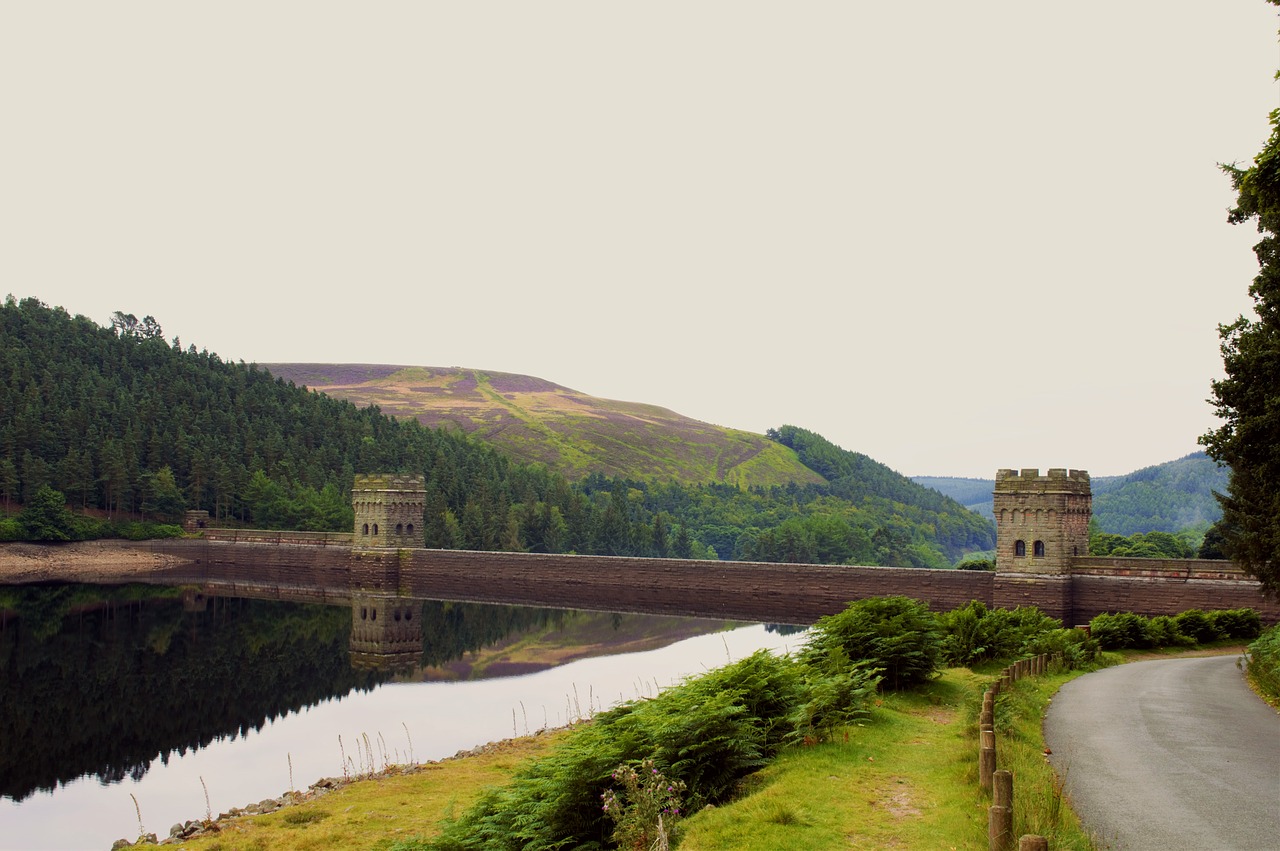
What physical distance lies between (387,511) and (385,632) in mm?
22475

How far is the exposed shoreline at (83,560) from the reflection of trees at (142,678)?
2494cm

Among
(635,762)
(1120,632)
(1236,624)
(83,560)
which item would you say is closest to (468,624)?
(1120,632)

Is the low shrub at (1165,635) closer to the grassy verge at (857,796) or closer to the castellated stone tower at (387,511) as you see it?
the grassy verge at (857,796)

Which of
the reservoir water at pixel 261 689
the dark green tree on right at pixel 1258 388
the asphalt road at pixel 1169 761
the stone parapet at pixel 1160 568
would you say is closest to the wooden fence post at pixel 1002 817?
the asphalt road at pixel 1169 761

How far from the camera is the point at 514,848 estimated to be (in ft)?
47.2

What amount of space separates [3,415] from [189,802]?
9794 cm

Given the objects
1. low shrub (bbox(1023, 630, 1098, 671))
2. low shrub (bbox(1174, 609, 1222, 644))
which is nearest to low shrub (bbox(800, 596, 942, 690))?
low shrub (bbox(1023, 630, 1098, 671))

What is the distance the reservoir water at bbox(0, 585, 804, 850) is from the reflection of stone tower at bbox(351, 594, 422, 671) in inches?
7.1

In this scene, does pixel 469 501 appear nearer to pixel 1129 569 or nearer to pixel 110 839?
pixel 1129 569

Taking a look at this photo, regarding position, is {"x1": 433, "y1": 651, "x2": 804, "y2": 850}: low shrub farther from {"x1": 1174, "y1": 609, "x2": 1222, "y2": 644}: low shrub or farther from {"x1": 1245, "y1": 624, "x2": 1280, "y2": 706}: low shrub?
{"x1": 1174, "y1": 609, "x2": 1222, "y2": 644}: low shrub

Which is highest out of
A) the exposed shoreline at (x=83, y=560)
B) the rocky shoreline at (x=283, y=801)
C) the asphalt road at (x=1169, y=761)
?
the asphalt road at (x=1169, y=761)

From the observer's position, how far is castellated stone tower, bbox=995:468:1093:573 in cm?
4534

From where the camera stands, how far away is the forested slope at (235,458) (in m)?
98.8

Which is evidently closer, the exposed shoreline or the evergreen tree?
the exposed shoreline
